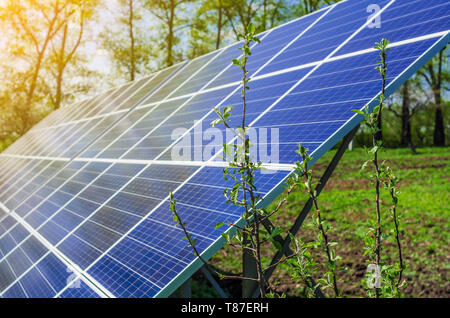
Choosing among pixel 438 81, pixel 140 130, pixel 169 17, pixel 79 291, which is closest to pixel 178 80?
pixel 140 130

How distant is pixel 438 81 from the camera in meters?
37.7

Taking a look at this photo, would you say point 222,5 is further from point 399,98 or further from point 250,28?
point 250,28

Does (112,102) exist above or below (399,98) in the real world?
below

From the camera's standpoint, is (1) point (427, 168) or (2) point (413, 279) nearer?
(2) point (413, 279)

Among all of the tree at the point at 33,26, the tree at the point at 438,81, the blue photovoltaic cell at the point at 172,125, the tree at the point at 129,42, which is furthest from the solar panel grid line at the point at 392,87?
the tree at the point at 438,81

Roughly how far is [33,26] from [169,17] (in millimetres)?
11955

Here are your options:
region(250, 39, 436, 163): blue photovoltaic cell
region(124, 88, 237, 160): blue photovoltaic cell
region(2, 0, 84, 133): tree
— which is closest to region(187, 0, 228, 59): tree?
Result: region(2, 0, 84, 133): tree

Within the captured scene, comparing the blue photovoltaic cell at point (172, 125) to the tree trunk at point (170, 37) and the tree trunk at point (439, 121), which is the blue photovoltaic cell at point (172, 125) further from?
the tree trunk at point (439, 121)

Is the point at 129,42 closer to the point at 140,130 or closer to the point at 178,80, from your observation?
the point at 178,80

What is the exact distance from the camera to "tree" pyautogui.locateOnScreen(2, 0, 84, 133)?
1224 inches

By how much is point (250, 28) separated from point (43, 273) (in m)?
3.66

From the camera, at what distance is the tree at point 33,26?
102 ft
